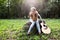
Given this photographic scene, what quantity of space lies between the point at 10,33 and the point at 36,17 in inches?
39.8

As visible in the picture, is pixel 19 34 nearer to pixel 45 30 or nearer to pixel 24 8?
pixel 45 30

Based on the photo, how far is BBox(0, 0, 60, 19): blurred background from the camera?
10.3 m

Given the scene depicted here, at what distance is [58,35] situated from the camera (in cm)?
653

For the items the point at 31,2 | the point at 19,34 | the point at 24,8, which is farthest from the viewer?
the point at 31,2

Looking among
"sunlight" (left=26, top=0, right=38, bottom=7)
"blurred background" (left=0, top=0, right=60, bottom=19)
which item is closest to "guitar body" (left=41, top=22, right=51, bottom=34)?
"blurred background" (left=0, top=0, right=60, bottom=19)

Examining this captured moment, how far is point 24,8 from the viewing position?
10570mm

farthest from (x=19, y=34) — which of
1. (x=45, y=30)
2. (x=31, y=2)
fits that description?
(x=31, y=2)

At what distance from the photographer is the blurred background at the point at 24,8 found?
1029 centimetres

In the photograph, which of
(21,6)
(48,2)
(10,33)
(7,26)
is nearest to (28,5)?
(21,6)

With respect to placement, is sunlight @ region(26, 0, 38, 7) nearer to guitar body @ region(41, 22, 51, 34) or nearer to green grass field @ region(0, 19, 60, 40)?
green grass field @ region(0, 19, 60, 40)

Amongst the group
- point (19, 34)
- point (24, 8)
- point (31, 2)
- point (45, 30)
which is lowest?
point (19, 34)

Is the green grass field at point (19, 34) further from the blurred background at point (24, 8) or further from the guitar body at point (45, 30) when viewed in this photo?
the blurred background at point (24, 8)

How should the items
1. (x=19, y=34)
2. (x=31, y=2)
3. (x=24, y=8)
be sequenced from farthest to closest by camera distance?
(x=31, y=2) → (x=24, y=8) → (x=19, y=34)

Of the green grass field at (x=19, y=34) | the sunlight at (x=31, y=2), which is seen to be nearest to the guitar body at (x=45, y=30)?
the green grass field at (x=19, y=34)
